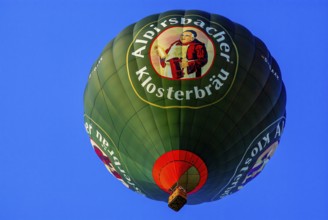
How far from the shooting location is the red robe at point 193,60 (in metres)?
19.0

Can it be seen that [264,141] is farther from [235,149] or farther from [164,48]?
[164,48]

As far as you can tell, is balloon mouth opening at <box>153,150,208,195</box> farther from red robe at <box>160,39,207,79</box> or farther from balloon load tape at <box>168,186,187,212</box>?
red robe at <box>160,39,207,79</box>

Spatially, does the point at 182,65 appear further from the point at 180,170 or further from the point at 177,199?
the point at 177,199

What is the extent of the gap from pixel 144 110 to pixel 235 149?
7.21 feet

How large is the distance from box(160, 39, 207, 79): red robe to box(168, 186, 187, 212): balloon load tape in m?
2.54

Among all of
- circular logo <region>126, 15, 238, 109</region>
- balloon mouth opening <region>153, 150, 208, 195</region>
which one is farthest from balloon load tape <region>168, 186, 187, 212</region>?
circular logo <region>126, 15, 238, 109</region>

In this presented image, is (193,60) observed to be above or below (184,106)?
above

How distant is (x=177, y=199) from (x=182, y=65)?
2.98m

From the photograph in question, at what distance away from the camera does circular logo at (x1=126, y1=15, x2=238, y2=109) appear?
1888 centimetres

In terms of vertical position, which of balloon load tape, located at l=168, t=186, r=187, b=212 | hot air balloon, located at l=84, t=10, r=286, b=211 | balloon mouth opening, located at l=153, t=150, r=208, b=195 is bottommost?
balloon load tape, located at l=168, t=186, r=187, b=212

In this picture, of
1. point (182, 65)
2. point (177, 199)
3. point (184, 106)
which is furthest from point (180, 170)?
point (182, 65)

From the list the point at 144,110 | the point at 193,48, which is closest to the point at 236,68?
the point at 193,48

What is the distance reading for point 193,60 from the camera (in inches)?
752

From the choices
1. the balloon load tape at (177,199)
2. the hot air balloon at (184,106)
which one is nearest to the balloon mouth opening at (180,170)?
the hot air balloon at (184,106)
